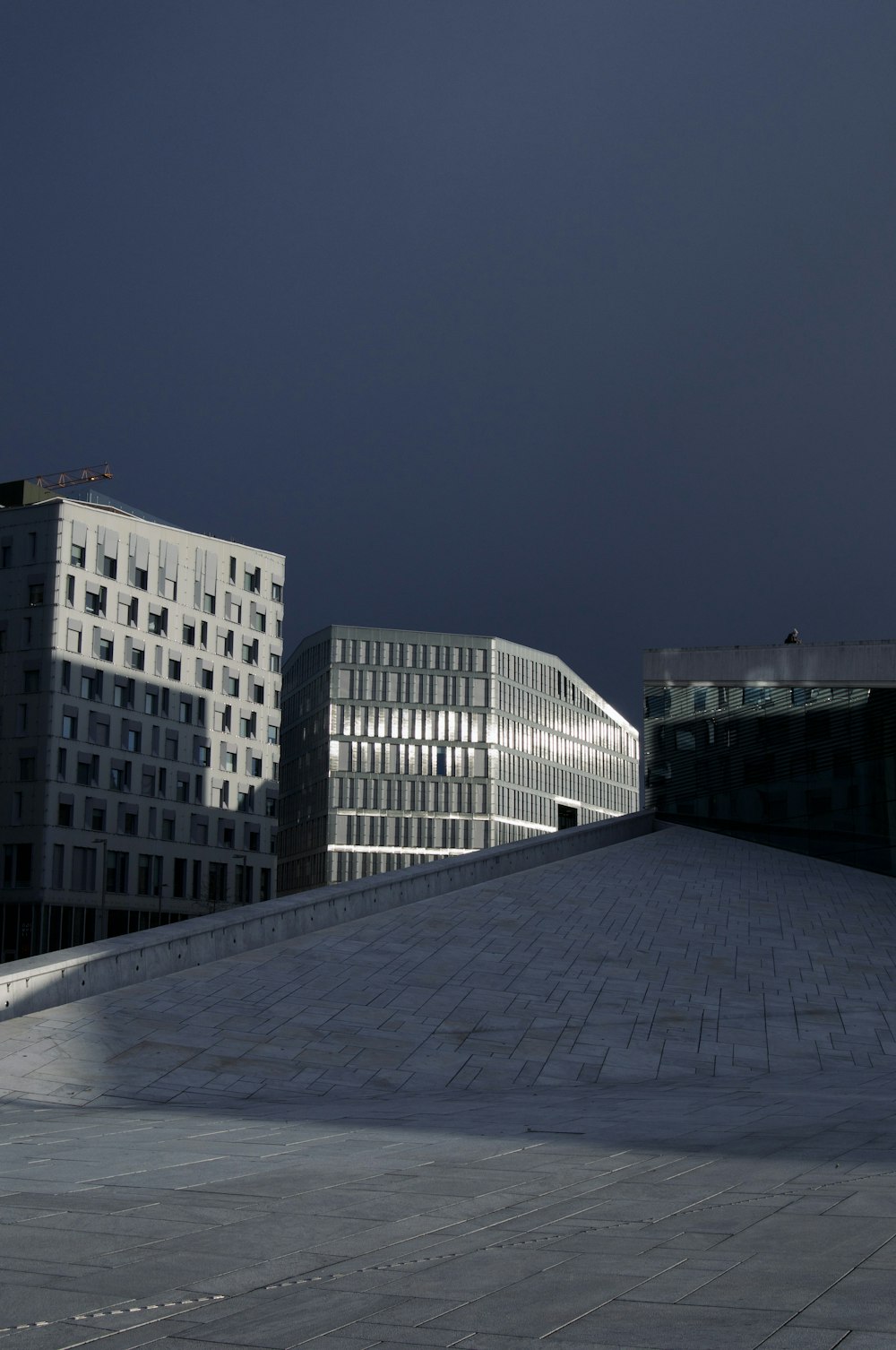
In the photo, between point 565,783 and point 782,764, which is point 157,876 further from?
point 565,783

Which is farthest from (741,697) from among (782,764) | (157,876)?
(157,876)

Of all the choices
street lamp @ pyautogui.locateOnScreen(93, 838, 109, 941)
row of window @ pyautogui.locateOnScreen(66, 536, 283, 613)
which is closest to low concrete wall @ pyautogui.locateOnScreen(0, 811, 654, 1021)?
street lamp @ pyautogui.locateOnScreen(93, 838, 109, 941)

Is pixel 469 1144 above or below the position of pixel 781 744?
below

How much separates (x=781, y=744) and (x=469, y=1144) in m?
32.7

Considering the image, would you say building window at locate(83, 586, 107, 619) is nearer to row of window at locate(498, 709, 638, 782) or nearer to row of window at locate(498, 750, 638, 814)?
row of window at locate(498, 750, 638, 814)

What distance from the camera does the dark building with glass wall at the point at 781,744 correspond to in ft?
129

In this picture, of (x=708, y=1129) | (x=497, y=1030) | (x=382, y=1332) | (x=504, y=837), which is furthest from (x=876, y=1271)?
(x=504, y=837)

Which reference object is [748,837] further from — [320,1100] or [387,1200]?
[387,1200]

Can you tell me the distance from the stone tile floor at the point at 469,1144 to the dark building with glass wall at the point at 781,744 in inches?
516

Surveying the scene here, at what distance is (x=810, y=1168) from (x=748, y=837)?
3425 cm

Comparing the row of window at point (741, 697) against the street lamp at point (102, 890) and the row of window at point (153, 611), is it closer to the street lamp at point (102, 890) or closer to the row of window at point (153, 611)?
the street lamp at point (102, 890)

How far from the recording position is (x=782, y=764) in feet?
137

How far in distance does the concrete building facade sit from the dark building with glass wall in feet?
96.7

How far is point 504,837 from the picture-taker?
4636 inches
